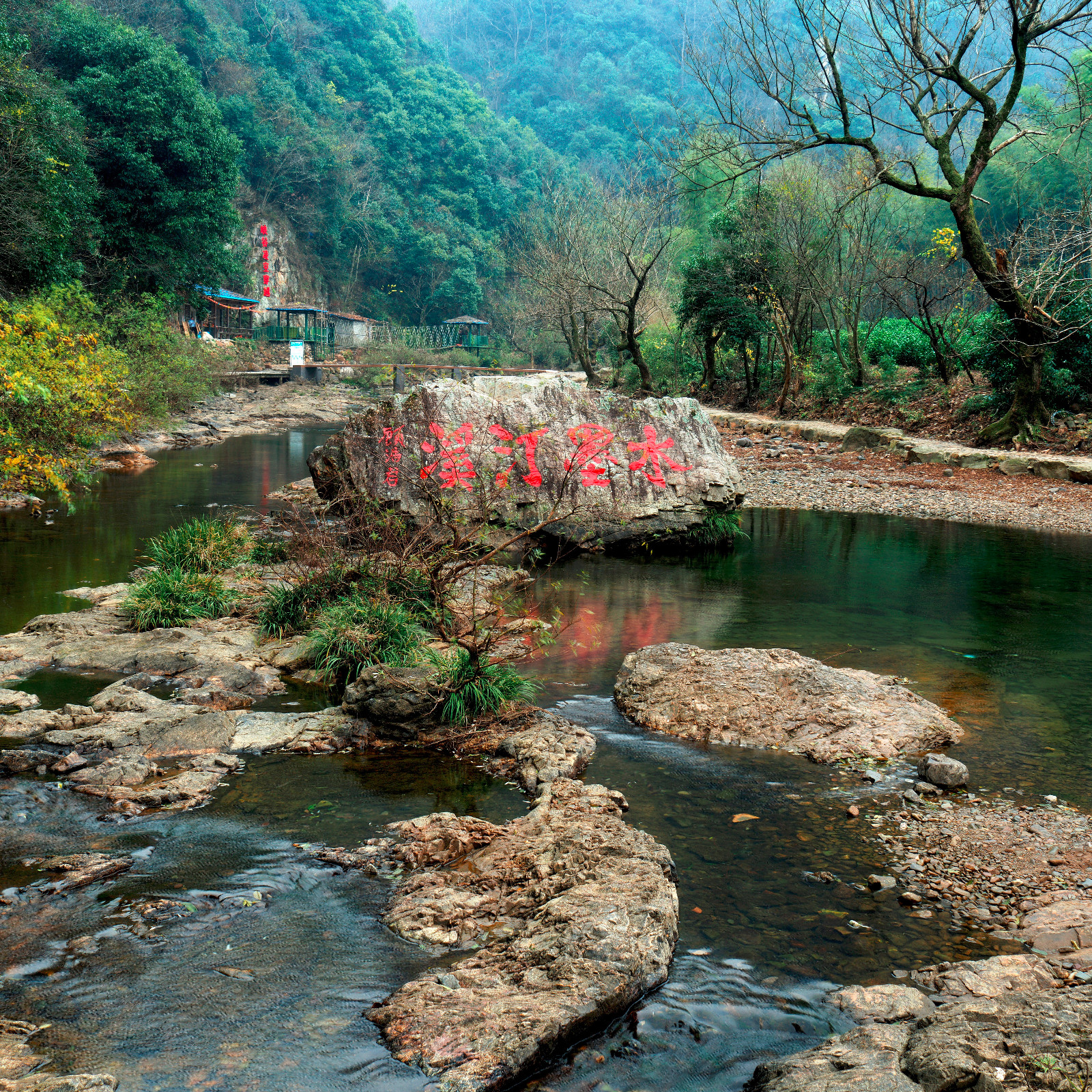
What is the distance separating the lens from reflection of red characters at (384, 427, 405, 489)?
1091 centimetres

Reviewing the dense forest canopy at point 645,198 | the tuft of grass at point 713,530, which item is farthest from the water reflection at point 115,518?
the tuft of grass at point 713,530

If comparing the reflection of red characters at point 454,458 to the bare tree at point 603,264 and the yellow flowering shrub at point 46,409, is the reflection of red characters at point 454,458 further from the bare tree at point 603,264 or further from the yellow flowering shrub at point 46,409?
the bare tree at point 603,264

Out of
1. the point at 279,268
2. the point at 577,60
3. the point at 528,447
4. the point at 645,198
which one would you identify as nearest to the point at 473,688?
the point at 528,447

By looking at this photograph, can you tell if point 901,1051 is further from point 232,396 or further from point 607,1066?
point 232,396

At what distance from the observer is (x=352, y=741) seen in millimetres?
6320

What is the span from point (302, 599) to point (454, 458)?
1.98 metres

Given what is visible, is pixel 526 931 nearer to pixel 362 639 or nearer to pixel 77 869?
pixel 77 869

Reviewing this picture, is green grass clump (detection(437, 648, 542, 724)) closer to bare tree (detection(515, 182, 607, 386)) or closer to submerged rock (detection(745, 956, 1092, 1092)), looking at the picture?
submerged rock (detection(745, 956, 1092, 1092))

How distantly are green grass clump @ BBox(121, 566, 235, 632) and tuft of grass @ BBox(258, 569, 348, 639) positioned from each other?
28.4 inches

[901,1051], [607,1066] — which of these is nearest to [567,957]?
[607,1066]

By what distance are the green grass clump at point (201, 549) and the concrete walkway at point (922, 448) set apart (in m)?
11.6

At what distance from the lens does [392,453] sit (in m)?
11.2

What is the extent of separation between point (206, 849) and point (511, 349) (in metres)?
55.2

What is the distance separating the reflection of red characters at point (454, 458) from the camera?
923 cm
